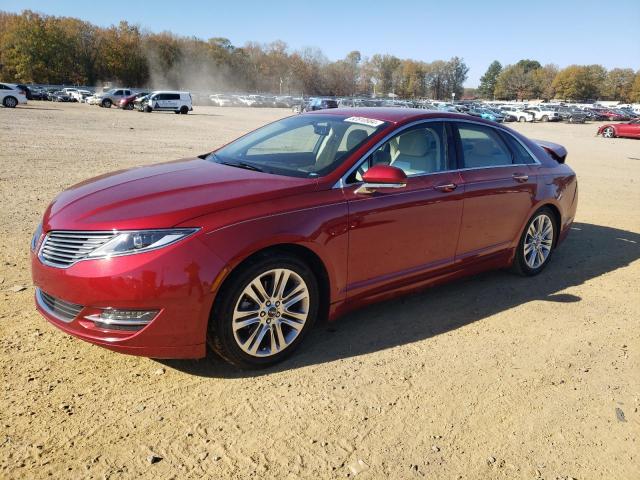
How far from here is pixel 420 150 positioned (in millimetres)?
4336

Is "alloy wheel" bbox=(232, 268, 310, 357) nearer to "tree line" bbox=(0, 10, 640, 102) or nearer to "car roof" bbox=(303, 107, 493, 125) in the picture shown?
"car roof" bbox=(303, 107, 493, 125)

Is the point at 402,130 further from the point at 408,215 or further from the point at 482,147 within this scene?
the point at 482,147

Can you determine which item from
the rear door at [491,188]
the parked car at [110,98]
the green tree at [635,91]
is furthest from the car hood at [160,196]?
the green tree at [635,91]

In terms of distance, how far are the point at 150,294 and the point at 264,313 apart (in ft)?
2.44

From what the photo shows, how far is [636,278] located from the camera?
558cm

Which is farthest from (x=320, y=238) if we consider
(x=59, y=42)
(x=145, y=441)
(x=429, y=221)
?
(x=59, y=42)

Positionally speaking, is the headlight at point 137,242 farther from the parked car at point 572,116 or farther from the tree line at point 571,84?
the tree line at point 571,84

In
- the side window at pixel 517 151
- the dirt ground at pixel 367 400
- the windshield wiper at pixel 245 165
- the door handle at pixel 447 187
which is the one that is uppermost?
the side window at pixel 517 151

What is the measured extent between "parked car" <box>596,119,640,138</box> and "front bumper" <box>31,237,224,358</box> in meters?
36.5

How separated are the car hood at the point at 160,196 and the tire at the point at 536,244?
9.02ft

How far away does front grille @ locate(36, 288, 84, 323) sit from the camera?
9.97 feet

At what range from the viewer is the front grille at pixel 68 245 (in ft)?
9.71

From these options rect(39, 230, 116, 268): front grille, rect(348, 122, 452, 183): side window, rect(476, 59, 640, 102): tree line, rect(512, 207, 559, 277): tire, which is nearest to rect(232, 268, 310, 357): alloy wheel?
rect(39, 230, 116, 268): front grille

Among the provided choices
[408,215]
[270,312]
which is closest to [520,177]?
[408,215]
